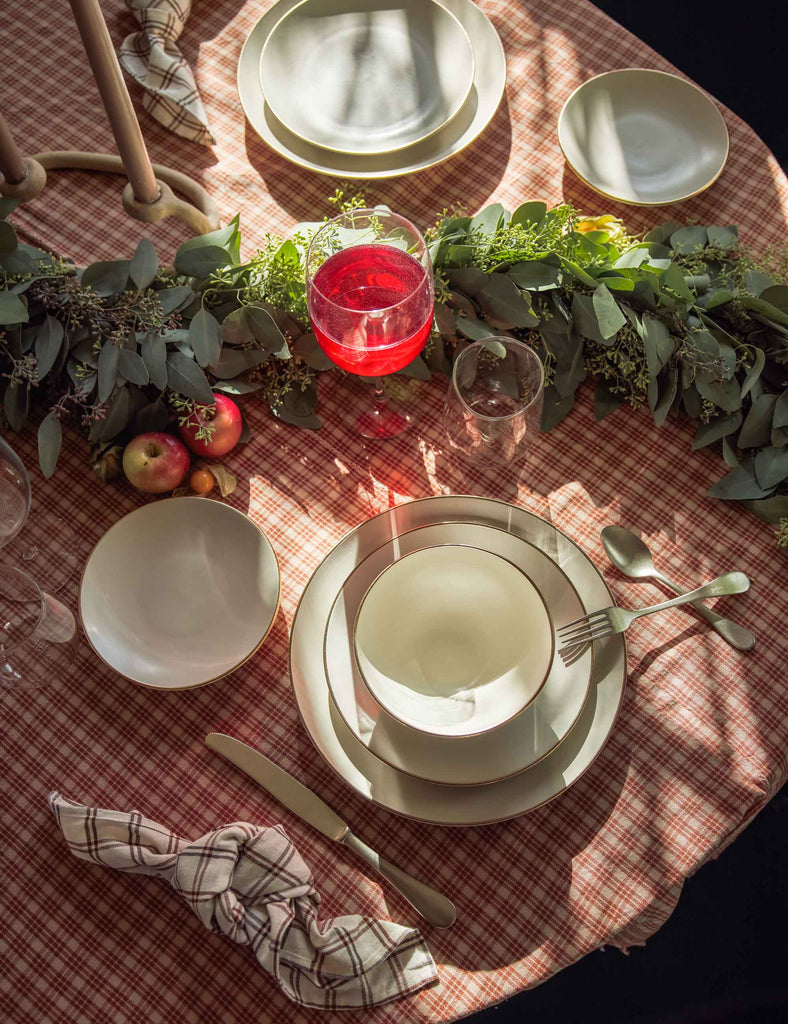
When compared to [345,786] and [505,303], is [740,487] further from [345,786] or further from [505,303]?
[345,786]

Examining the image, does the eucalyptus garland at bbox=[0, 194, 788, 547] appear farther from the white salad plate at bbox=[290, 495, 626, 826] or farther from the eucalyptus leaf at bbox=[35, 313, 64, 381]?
the white salad plate at bbox=[290, 495, 626, 826]

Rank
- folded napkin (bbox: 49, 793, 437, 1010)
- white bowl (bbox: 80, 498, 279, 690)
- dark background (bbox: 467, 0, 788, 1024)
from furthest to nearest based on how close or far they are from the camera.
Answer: dark background (bbox: 467, 0, 788, 1024), white bowl (bbox: 80, 498, 279, 690), folded napkin (bbox: 49, 793, 437, 1010)

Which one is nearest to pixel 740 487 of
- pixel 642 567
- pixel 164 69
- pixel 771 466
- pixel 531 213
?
pixel 771 466

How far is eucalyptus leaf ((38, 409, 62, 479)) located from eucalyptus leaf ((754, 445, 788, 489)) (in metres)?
0.80

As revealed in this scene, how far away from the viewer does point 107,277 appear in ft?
3.42

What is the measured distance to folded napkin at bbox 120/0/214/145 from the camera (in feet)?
3.97

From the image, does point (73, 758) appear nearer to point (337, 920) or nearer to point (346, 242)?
point (337, 920)

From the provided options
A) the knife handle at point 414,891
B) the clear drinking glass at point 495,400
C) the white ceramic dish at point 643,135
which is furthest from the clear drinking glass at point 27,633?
the white ceramic dish at point 643,135

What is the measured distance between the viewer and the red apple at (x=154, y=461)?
100 centimetres

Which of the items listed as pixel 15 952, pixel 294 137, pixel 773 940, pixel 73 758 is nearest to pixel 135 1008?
pixel 15 952

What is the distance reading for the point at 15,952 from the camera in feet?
2.86

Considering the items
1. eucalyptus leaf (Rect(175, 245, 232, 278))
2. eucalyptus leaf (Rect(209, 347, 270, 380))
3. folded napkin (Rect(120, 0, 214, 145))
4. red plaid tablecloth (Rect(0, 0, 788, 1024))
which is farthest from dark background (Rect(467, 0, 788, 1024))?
folded napkin (Rect(120, 0, 214, 145))

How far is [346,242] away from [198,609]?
43cm

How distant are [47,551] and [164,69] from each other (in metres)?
0.68
